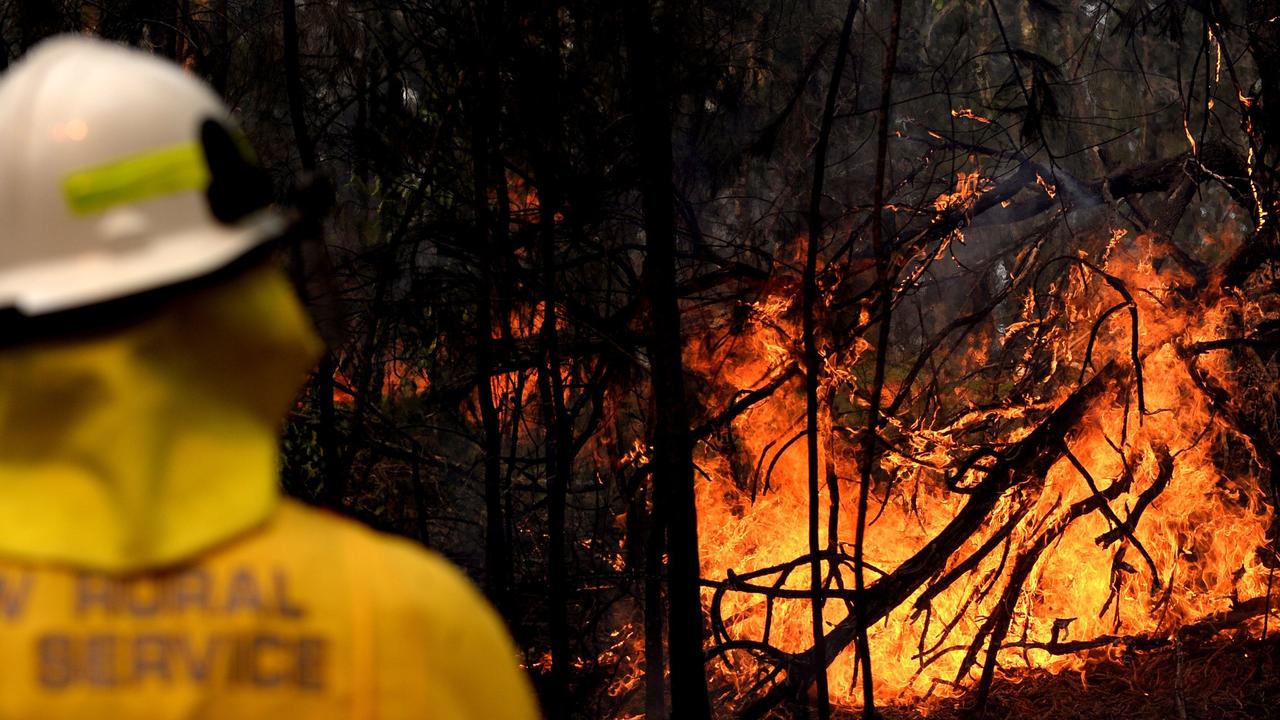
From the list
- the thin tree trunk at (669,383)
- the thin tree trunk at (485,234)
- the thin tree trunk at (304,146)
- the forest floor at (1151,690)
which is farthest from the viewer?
the forest floor at (1151,690)

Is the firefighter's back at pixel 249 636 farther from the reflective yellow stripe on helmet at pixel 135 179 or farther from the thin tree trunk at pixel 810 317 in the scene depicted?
the thin tree trunk at pixel 810 317

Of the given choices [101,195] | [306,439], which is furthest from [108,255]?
[306,439]

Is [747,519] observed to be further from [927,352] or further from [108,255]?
[108,255]

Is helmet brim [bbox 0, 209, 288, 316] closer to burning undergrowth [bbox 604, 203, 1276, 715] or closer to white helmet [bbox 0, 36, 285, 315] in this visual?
white helmet [bbox 0, 36, 285, 315]

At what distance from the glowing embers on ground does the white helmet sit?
5.54m

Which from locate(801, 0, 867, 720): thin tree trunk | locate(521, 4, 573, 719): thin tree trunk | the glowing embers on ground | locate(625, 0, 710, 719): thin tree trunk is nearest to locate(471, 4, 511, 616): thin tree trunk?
locate(521, 4, 573, 719): thin tree trunk

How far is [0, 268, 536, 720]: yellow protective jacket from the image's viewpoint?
101cm

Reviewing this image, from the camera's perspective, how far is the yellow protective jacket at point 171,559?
101 cm

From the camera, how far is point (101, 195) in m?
1.03

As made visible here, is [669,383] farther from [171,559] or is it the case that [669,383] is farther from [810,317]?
[171,559]

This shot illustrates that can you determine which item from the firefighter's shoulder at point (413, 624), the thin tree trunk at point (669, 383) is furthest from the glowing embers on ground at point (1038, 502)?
the firefighter's shoulder at point (413, 624)

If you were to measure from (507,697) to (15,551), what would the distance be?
45 centimetres

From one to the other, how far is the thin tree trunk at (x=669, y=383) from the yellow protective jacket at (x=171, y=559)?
10.6 feet

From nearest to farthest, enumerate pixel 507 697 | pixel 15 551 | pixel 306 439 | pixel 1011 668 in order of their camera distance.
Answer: pixel 15 551
pixel 507 697
pixel 306 439
pixel 1011 668
